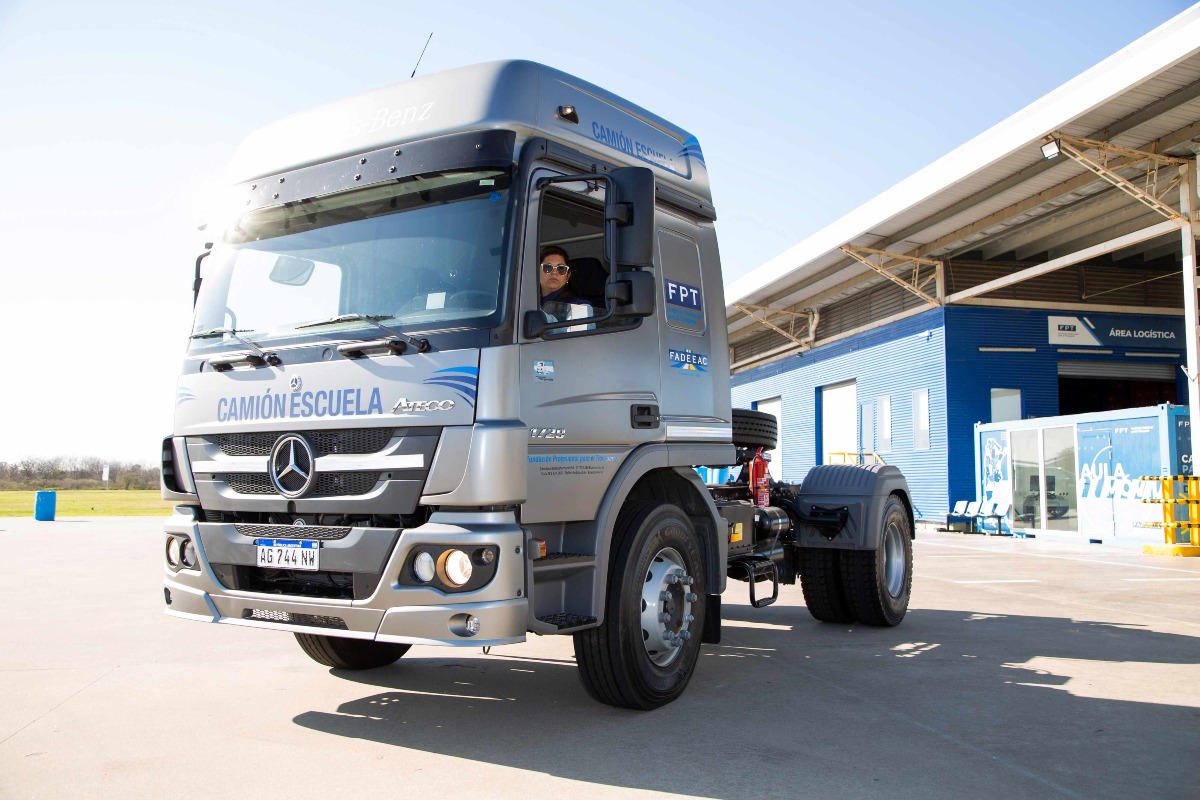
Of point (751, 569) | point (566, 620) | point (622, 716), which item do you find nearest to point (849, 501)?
point (751, 569)

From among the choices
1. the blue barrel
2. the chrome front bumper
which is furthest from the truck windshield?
the blue barrel

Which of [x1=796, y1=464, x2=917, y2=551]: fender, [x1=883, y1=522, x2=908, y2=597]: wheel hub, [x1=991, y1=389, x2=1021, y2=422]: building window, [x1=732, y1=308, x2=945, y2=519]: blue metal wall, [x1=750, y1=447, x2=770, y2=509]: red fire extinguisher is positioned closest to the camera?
[x1=750, y1=447, x2=770, y2=509]: red fire extinguisher

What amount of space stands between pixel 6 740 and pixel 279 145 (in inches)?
126

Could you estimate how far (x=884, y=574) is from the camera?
8.19 meters

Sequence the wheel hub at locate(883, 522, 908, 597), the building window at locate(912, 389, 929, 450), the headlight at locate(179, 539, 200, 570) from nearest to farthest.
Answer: the headlight at locate(179, 539, 200, 570) < the wheel hub at locate(883, 522, 908, 597) < the building window at locate(912, 389, 929, 450)

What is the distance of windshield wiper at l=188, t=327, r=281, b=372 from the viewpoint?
4762mm

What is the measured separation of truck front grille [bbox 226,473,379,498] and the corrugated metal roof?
14.3m

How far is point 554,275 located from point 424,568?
1.54m

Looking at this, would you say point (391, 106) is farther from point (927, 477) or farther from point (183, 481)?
point (927, 477)

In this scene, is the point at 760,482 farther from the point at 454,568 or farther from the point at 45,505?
the point at 45,505

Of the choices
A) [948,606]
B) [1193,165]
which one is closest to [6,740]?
[948,606]

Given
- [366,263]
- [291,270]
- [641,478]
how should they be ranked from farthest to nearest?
[641,478], [291,270], [366,263]

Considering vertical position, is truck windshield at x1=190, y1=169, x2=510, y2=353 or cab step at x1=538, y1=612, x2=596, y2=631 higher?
truck windshield at x1=190, y1=169, x2=510, y2=353

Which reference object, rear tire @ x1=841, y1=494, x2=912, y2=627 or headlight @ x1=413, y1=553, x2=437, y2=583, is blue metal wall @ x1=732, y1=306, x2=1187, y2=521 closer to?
rear tire @ x1=841, y1=494, x2=912, y2=627
